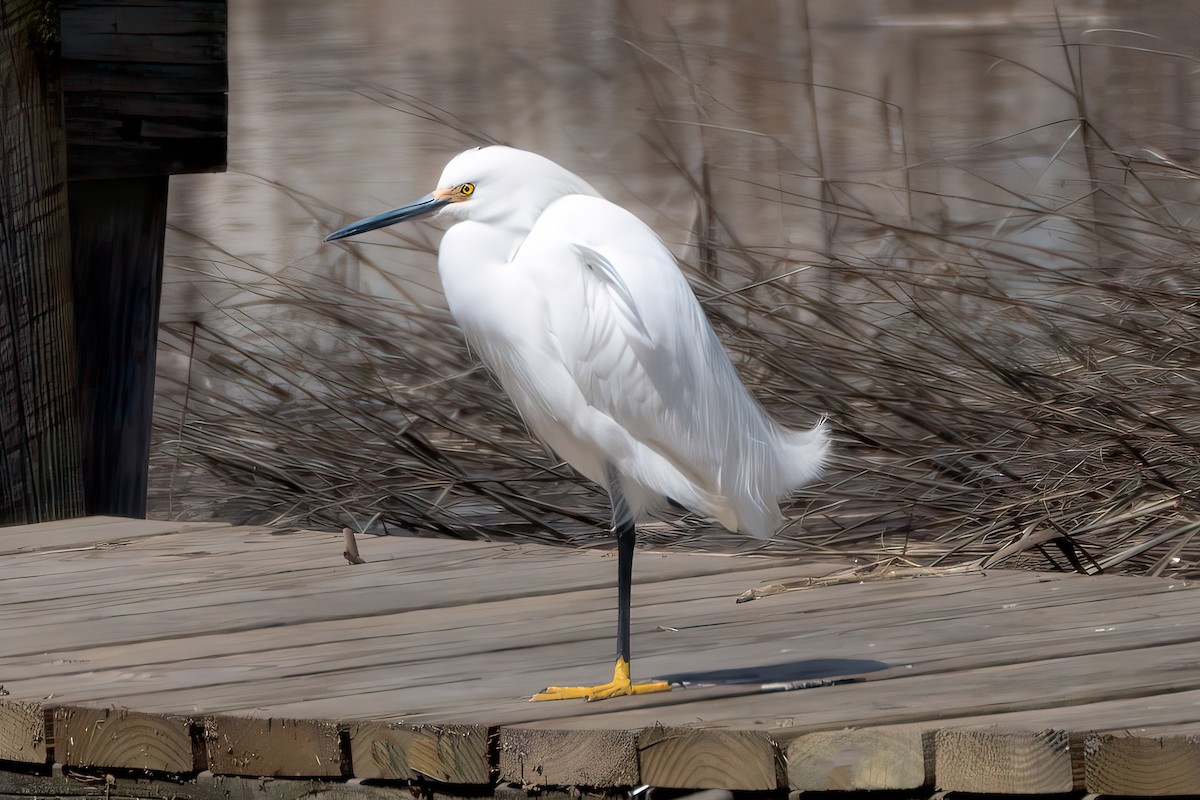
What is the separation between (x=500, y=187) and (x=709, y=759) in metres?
0.91

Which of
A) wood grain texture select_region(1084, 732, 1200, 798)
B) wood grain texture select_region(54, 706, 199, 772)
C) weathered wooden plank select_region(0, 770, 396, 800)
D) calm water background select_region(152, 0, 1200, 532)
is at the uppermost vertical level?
calm water background select_region(152, 0, 1200, 532)

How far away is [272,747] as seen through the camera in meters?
1.88

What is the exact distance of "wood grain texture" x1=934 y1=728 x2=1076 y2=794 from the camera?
1640 millimetres

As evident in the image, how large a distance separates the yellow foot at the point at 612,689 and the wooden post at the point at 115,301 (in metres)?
1.65

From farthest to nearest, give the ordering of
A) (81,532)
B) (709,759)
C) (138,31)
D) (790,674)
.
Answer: (81,532)
(138,31)
(790,674)
(709,759)

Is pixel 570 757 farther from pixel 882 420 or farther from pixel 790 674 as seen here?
pixel 882 420

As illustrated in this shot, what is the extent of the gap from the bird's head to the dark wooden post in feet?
3.72

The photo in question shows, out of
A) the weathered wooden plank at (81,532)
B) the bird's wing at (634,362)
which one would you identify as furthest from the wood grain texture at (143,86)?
the bird's wing at (634,362)

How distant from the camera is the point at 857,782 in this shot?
1.70 m

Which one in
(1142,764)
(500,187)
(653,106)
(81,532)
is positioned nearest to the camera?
(1142,764)

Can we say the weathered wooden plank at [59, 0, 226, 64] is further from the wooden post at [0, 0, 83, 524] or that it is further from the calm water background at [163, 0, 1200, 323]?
the calm water background at [163, 0, 1200, 323]

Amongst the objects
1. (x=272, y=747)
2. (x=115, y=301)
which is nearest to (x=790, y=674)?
(x=272, y=747)

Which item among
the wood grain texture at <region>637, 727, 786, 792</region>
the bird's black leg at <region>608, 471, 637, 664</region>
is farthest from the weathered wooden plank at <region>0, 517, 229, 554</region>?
the wood grain texture at <region>637, 727, 786, 792</region>

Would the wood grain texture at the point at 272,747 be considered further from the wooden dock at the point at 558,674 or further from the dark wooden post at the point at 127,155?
the dark wooden post at the point at 127,155
